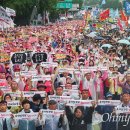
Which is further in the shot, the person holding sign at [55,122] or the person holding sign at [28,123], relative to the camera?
the person holding sign at [55,122]

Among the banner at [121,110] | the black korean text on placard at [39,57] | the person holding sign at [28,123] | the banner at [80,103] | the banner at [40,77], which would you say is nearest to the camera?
the person holding sign at [28,123]

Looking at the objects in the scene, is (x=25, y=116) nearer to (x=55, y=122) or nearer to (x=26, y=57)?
(x=55, y=122)

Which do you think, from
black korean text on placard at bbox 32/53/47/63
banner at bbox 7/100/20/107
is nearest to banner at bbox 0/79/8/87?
Answer: banner at bbox 7/100/20/107

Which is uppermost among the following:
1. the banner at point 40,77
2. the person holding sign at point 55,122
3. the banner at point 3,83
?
the banner at point 40,77

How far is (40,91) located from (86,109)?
1.88 m

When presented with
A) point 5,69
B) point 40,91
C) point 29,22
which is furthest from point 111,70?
point 29,22

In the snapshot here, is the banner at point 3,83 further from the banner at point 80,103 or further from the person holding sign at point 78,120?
the person holding sign at point 78,120

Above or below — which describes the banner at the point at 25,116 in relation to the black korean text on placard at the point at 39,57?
below

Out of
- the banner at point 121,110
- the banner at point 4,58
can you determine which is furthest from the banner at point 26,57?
the banner at point 121,110

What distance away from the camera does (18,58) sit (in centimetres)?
1909

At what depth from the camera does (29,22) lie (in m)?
83.2

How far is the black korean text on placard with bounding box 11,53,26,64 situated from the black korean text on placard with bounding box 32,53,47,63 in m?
0.32

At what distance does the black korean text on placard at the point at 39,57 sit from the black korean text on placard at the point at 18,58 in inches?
12.4

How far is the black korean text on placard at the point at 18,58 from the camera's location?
62.3 feet
